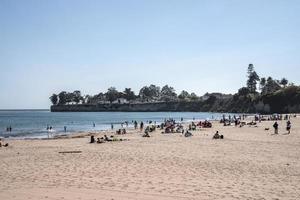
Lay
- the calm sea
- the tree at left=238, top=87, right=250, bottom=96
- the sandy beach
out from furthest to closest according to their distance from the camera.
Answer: the tree at left=238, top=87, right=250, bottom=96
the calm sea
the sandy beach

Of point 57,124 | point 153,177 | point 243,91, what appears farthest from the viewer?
point 243,91

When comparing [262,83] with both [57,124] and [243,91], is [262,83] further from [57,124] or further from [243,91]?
[57,124]

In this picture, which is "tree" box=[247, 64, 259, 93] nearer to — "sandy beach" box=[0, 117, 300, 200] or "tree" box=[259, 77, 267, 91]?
"tree" box=[259, 77, 267, 91]

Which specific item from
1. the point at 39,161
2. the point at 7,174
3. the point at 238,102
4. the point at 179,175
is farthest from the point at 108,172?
the point at 238,102

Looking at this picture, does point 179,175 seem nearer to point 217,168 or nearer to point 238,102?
point 217,168

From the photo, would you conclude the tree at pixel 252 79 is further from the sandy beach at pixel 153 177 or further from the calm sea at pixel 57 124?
the sandy beach at pixel 153 177

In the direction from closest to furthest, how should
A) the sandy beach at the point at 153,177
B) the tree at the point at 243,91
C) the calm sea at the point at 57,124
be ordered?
1. the sandy beach at the point at 153,177
2. the calm sea at the point at 57,124
3. the tree at the point at 243,91

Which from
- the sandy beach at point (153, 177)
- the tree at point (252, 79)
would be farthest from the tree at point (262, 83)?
the sandy beach at point (153, 177)

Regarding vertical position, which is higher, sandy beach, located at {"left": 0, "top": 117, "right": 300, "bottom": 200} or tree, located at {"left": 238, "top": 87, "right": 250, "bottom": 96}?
tree, located at {"left": 238, "top": 87, "right": 250, "bottom": 96}

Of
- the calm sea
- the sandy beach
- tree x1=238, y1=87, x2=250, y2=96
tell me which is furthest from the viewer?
tree x1=238, y1=87, x2=250, y2=96

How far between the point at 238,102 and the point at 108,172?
171489 mm

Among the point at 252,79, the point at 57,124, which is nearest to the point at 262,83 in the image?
the point at 252,79

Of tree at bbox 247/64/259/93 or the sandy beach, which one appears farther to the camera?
tree at bbox 247/64/259/93

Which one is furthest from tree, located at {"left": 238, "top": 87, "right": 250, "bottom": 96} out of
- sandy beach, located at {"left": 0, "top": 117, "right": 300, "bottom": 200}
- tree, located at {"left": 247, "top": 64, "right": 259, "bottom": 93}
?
sandy beach, located at {"left": 0, "top": 117, "right": 300, "bottom": 200}
